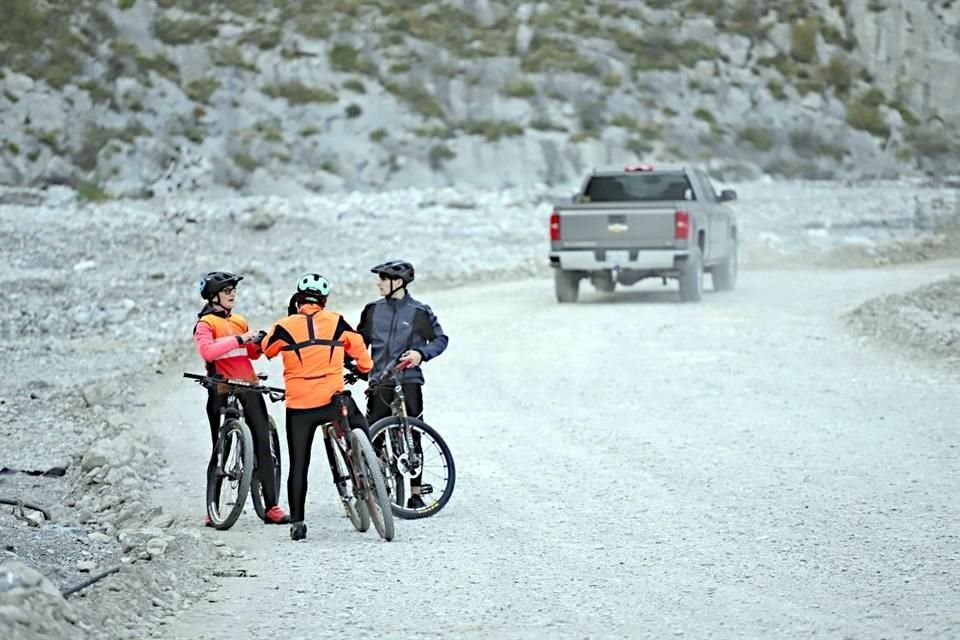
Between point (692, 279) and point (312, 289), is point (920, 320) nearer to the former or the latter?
point (692, 279)

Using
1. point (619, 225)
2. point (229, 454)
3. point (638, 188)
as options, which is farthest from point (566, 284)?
point (229, 454)

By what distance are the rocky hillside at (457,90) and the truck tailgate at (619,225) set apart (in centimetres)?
2242

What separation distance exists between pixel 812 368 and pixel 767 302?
8.10m

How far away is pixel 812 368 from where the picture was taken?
61.0 feet

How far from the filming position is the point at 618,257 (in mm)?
26109

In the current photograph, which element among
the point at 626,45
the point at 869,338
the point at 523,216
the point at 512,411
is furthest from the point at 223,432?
the point at 626,45

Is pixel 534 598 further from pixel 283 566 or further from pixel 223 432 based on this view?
pixel 223 432

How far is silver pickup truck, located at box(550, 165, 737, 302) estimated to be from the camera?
2594 centimetres

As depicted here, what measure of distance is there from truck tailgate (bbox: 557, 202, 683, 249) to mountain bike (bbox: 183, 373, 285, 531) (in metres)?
16.2

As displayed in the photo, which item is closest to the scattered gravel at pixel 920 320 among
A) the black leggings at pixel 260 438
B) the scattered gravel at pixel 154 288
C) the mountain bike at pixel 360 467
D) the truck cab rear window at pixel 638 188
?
the scattered gravel at pixel 154 288

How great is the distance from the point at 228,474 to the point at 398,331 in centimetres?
135

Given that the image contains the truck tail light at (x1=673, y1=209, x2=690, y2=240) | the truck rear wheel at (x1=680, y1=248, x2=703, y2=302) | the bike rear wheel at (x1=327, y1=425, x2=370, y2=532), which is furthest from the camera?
the truck rear wheel at (x1=680, y1=248, x2=703, y2=302)

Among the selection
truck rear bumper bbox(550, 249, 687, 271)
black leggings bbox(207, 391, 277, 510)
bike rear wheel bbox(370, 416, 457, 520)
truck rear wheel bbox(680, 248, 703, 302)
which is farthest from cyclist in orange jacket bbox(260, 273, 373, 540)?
truck rear wheel bbox(680, 248, 703, 302)

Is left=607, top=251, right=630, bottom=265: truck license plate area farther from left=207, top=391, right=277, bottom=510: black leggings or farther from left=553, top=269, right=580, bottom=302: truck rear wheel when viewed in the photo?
left=207, top=391, right=277, bottom=510: black leggings
